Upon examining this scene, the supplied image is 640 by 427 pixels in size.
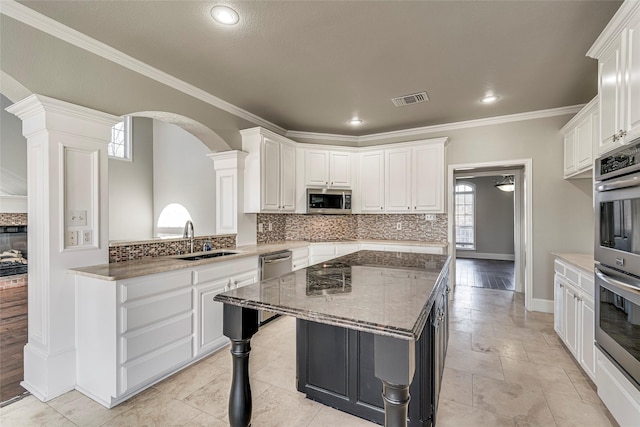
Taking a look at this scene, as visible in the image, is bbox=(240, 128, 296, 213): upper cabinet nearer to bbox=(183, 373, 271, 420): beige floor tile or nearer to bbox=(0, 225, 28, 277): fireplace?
bbox=(183, 373, 271, 420): beige floor tile

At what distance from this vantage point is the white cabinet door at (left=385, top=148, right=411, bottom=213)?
449cm

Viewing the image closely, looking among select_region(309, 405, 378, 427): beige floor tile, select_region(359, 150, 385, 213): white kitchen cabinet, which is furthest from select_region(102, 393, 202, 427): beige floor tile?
select_region(359, 150, 385, 213): white kitchen cabinet

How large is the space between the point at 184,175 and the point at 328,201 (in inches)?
133

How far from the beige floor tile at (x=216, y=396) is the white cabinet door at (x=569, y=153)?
13.2 feet

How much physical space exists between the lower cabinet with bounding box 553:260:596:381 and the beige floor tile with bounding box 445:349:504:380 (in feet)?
1.96

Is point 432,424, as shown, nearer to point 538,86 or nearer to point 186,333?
point 186,333

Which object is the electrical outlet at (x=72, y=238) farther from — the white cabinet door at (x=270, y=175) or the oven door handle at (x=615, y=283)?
the oven door handle at (x=615, y=283)

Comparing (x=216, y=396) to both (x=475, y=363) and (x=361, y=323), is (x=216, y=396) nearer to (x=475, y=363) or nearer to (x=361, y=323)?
(x=361, y=323)

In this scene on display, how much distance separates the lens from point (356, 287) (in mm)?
1575

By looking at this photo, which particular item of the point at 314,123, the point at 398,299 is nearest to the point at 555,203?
the point at 314,123

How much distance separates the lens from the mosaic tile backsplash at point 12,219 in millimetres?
5211

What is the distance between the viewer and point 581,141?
123 inches

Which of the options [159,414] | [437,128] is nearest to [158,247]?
[159,414]

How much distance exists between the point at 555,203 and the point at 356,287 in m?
3.72
